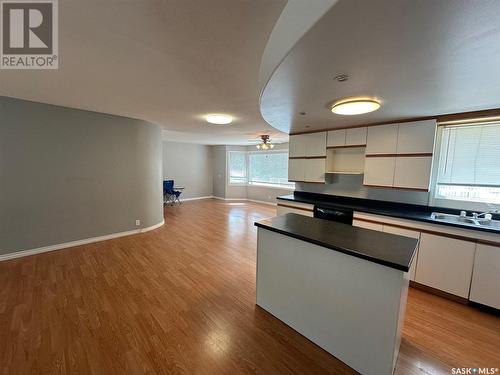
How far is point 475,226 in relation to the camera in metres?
2.17

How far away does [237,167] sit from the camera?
8727mm

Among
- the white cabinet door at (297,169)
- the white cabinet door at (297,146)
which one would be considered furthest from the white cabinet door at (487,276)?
the white cabinet door at (297,146)

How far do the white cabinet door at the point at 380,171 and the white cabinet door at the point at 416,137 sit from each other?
8.5 inches

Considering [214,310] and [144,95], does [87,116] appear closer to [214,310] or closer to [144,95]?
[144,95]

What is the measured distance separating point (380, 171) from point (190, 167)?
716cm

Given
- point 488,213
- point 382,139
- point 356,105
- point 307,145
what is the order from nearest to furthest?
point 356,105
point 488,213
point 382,139
point 307,145

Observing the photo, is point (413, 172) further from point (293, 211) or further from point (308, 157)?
point (293, 211)

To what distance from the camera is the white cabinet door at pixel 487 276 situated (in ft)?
6.84

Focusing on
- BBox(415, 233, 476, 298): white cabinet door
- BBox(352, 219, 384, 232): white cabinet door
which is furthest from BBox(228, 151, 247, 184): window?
BBox(415, 233, 476, 298): white cabinet door

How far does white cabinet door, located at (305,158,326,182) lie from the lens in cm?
393

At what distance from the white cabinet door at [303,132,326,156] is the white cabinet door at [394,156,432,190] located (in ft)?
4.08

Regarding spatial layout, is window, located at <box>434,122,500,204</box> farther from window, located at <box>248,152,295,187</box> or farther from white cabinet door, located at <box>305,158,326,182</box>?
window, located at <box>248,152,295,187</box>

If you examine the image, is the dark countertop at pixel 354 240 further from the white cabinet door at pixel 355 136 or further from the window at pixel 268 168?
the window at pixel 268 168

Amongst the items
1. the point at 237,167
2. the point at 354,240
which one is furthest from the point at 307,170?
the point at 237,167
